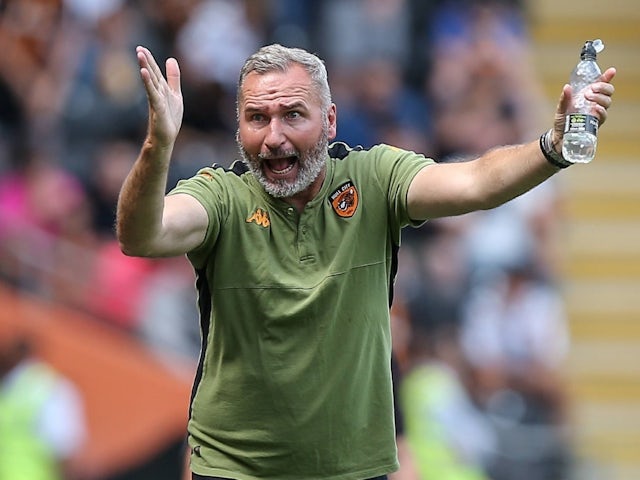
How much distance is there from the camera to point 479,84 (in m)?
12.9

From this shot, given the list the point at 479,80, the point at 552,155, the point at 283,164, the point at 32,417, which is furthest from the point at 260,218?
the point at 479,80

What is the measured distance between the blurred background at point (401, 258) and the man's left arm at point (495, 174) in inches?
190

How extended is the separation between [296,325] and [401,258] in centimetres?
666

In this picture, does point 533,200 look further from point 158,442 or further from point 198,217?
point 198,217

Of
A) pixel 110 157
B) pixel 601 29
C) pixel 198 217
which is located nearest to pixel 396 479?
pixel 198 217

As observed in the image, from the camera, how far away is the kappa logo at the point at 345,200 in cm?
509

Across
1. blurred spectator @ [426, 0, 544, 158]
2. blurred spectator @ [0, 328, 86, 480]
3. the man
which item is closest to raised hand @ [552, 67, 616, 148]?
the man

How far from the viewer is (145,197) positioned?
4.48 m

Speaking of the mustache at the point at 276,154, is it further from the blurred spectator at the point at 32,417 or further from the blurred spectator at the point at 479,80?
the blurred spectator at the point at 479,80

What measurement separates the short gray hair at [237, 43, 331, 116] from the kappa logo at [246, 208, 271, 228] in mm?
399

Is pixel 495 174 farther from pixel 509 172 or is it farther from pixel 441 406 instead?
pixel 441 406

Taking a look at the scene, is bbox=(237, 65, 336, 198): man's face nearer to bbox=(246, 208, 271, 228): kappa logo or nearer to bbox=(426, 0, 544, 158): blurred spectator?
bbox=(246, 208, 271, 228): kappa logo

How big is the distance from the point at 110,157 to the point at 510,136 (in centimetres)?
360

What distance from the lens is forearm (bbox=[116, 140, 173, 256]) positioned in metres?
4.48
